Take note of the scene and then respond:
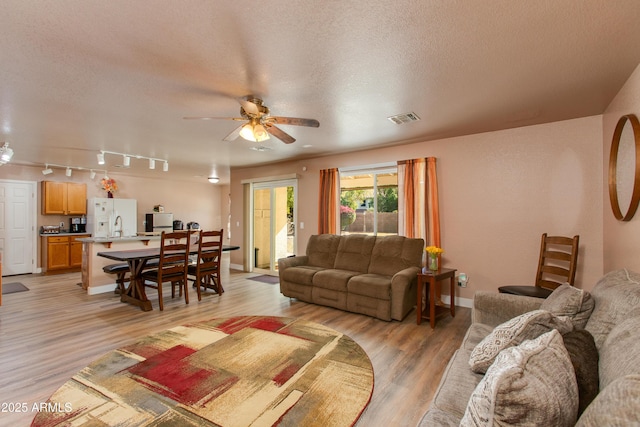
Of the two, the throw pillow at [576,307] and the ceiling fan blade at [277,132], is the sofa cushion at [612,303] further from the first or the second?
the ceiling fan blade at [277,132]

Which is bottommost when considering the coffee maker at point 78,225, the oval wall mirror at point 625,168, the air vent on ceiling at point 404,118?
the coffee maker at point 78,225

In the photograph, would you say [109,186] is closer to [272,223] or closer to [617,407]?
[272,223]

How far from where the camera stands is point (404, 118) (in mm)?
3514

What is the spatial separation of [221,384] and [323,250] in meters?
3.61

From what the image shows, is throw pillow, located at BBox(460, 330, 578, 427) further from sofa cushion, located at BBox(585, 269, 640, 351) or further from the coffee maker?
the coffee maker

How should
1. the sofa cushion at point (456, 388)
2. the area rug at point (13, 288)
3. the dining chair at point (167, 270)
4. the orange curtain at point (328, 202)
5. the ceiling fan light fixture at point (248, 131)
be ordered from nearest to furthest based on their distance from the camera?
the sofa cushion at point (456, 388) → the ceiling fan light fixture at point (248, 131) → the dining chair at point (167, 270) → the area rug at point (13, 288) → the orange curtain at point (328, 202)

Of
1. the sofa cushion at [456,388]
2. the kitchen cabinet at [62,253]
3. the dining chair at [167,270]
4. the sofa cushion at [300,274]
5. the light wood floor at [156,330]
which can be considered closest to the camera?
the sofa cushion at [456,388]

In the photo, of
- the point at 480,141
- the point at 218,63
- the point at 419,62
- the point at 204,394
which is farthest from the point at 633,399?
the point at 480,141

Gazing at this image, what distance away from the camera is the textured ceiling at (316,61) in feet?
5.58

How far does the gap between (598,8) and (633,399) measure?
2055 millimetres

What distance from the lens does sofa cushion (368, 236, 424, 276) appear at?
13.5 feet

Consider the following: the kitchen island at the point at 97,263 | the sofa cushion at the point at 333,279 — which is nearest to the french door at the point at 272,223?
the sofa cushion at the point at 333,279

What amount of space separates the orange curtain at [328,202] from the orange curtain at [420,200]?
125 centimetres

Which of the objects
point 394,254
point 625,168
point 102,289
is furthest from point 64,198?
point 625,168
